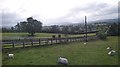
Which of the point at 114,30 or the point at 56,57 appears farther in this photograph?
the point at 114,30

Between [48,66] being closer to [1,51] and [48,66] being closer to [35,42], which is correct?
[1,51]

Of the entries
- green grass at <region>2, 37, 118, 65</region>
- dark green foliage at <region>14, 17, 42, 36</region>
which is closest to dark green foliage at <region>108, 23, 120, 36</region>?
dark green foliage at <region>14, 17, 42, 36</region>

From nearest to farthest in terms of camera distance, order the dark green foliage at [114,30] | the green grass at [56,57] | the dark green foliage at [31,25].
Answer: the green grass at [56,57] < the dark green foliage at [114,30] < the dark green foliage at [31,25]

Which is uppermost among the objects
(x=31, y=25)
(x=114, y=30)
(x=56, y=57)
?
(x=31, y=25)

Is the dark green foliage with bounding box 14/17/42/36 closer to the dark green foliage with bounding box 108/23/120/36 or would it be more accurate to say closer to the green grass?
the dark green foliage with bounding box 108/23/120/36

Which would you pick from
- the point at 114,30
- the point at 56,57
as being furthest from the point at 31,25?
the point at 56,57

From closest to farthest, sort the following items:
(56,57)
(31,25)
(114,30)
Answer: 1. (56,57)
2. (114,30)
3. (31,25)

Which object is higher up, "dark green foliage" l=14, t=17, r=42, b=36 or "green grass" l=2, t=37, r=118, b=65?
"dark green foliage" l=14, t=17, r=42, b=36

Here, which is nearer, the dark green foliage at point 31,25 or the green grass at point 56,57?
the green grass at point 56,57

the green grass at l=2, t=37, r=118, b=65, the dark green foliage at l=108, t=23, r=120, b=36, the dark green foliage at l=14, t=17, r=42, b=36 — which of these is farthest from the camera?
the dark green foliage at l=14, t=17, r=42, b=36

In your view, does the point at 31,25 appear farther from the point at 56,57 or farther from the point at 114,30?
the point at 56,57

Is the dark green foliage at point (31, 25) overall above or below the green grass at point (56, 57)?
above

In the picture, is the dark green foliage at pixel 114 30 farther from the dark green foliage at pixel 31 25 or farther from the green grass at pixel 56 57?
the green grass at pixel 56 57

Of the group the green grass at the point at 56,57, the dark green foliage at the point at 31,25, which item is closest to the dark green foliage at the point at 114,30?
the dark green foliage at the point at 31,25
